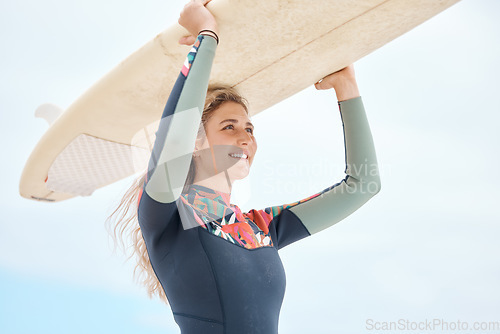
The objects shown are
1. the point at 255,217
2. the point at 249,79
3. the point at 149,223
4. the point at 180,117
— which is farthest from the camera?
the point at 249,79

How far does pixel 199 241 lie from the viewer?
1.05m

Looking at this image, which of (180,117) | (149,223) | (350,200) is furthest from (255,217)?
(180,117)

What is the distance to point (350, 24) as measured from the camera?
3.92 ft

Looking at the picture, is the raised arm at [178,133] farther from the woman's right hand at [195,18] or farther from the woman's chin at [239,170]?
the woman's chin at [239,170]

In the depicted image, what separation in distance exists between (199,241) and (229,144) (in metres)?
0.32

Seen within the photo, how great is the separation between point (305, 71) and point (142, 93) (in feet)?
1.70

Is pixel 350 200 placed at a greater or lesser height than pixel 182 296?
greater

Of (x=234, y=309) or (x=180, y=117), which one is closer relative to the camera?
(x=180, y=117)

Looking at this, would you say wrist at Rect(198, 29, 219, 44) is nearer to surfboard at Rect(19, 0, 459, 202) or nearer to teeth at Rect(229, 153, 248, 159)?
surfboard at Rect(19, 0, 459, 202)

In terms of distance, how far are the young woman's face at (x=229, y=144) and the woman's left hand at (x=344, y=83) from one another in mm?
305

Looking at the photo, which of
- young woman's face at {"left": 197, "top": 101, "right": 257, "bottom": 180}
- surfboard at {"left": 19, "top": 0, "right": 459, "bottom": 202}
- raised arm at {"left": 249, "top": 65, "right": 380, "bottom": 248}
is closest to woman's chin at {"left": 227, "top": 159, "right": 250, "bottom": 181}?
young woman's face at {"left": 197, "top": 101, "right": 257, "bottom": 180}

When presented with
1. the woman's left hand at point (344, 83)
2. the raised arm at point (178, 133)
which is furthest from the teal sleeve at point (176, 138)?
the woman's left hand at point (344, 83)

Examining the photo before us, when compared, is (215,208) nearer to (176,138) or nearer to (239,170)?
(239,170)

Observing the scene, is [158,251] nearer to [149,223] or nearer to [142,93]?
[149,223]
